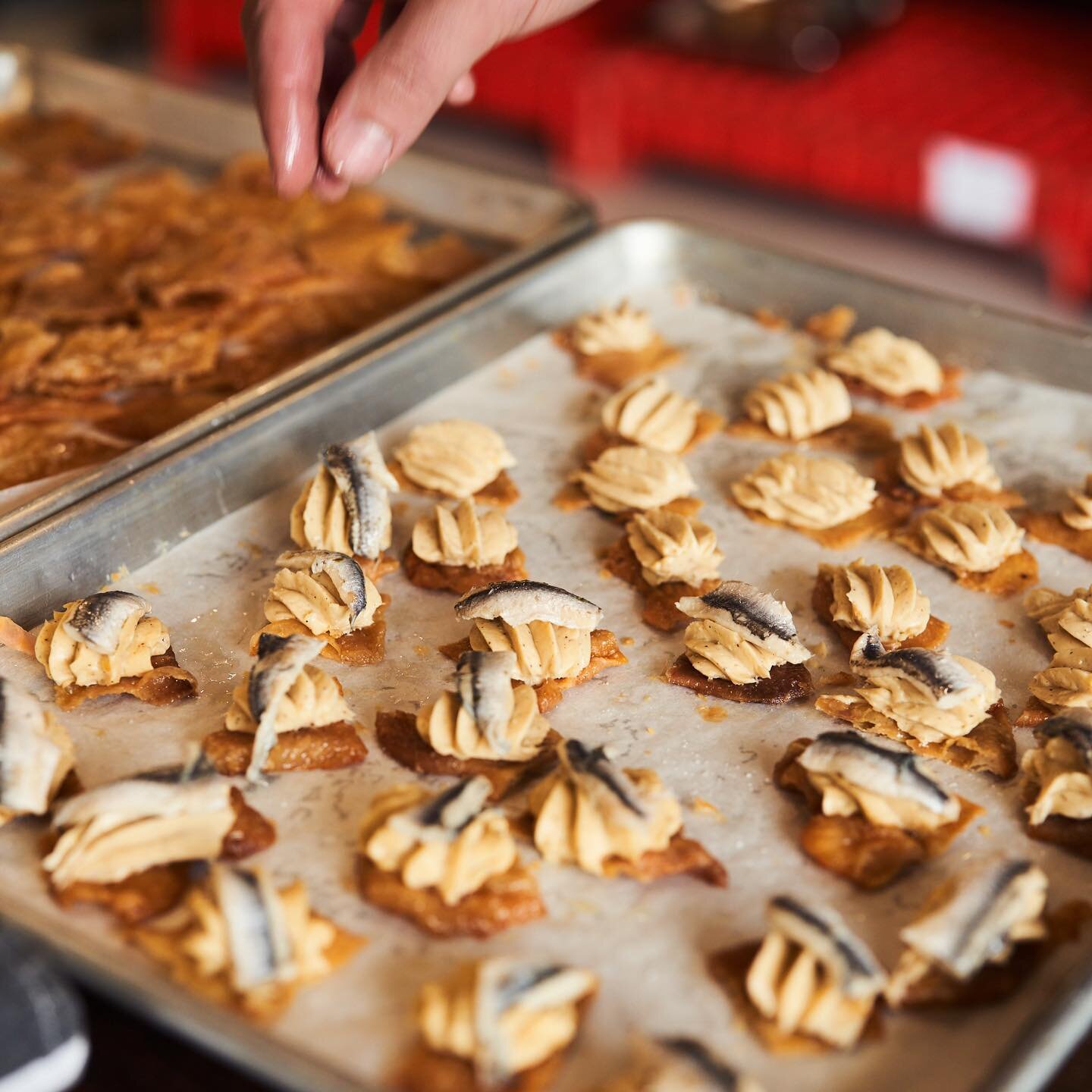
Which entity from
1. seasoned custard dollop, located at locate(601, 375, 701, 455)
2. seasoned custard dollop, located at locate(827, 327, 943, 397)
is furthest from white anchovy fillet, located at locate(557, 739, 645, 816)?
seasoned custard dollop, located at locate(827, 327, 943, 397)

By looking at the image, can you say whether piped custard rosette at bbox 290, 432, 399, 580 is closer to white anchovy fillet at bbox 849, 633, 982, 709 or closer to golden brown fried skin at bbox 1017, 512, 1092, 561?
white anchovy fillet at bbox 849, 633, 982, 709

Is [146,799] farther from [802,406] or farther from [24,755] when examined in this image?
[802,406]

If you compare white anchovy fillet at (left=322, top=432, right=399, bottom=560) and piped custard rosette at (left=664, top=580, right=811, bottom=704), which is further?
white anchovy fillet at (left=322, top=432, right=399, bottom=560)

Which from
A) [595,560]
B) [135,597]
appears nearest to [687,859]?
[595,560]

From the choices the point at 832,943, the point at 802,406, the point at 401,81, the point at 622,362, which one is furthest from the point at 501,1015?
the point at 622,362

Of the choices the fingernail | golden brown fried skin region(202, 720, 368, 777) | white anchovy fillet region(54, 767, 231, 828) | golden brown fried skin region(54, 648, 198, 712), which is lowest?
golden brown fried skin region(54, 648, 198, 712)

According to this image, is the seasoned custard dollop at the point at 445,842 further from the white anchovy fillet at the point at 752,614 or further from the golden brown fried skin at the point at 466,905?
the white anchovy fillet at the point at 752,614
